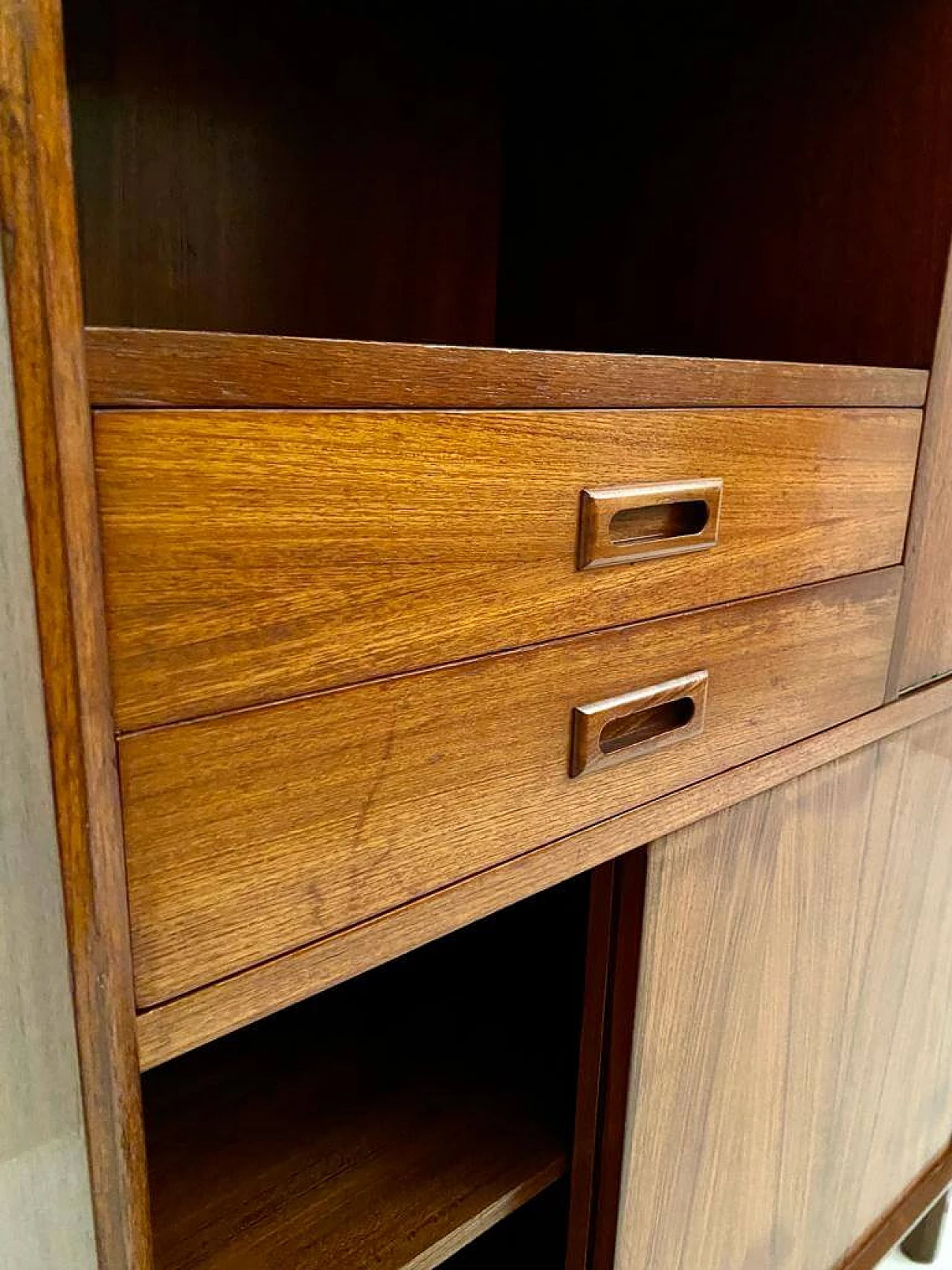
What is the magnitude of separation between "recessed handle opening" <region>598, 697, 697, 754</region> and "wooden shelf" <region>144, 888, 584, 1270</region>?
202 mm

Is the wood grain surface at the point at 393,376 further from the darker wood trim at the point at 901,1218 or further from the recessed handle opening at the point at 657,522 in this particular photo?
the darker wood trim at the point at 901,1218

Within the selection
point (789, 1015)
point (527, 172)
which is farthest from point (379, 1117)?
point (527, 172)

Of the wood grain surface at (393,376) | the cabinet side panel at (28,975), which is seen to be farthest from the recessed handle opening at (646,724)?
the cabinet side panel at (28,975)

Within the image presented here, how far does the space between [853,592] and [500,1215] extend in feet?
1.47

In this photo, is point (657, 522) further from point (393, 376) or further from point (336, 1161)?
point (336, 1161)

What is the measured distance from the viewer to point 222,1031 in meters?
0.40

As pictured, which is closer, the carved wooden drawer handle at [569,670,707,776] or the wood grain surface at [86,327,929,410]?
the wood grain surface at [86,327,929,410]

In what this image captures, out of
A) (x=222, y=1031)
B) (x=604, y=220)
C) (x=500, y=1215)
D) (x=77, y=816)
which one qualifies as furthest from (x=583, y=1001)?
(x=604, y=220)

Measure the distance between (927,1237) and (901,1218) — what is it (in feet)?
0.53

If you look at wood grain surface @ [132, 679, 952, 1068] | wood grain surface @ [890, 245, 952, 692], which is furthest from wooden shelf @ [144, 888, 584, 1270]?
wood grain surface @ [890, 245, 952, 692]

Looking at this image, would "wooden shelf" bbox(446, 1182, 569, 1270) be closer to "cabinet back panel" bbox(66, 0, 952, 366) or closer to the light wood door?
the light wood door

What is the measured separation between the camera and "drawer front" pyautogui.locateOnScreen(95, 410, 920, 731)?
1.13 feet

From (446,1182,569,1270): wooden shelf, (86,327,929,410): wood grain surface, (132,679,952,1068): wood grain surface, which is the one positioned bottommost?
(446,1182,569,1270): wooden shelf

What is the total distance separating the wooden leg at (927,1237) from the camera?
105cm
